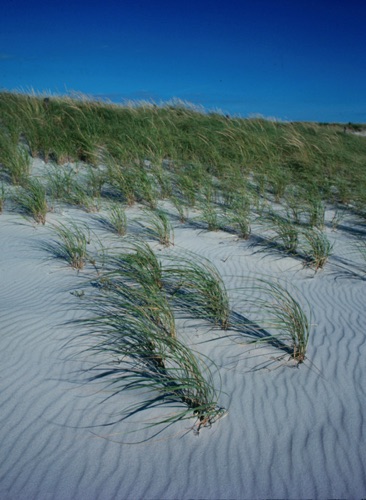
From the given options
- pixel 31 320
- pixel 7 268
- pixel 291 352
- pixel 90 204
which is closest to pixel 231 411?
pixel 291 352

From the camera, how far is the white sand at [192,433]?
161cm

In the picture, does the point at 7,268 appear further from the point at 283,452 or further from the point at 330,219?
the point at 330,219

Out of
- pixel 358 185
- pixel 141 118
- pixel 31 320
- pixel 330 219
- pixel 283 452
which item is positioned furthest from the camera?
pixel 141 118

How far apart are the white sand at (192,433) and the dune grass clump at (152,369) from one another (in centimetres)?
9

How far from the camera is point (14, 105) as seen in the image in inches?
341

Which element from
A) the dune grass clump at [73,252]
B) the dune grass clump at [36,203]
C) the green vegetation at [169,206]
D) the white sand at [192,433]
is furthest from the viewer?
the dune grass clump at [36,203]

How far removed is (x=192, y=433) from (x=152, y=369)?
0.47 metres

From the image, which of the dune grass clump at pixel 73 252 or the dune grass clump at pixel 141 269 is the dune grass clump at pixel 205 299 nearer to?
the dune grass clump at pixel 141 269

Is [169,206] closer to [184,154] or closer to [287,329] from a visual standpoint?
[184,154]

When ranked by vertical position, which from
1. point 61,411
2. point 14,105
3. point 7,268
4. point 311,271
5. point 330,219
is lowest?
point 61,411

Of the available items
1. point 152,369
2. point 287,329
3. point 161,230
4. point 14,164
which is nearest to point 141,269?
point 152,369

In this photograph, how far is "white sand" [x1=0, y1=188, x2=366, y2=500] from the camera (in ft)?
5.30

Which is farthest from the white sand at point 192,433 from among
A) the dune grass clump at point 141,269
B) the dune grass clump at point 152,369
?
the dune grass clump at point 141,269

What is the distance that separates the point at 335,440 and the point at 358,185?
18.3ft
